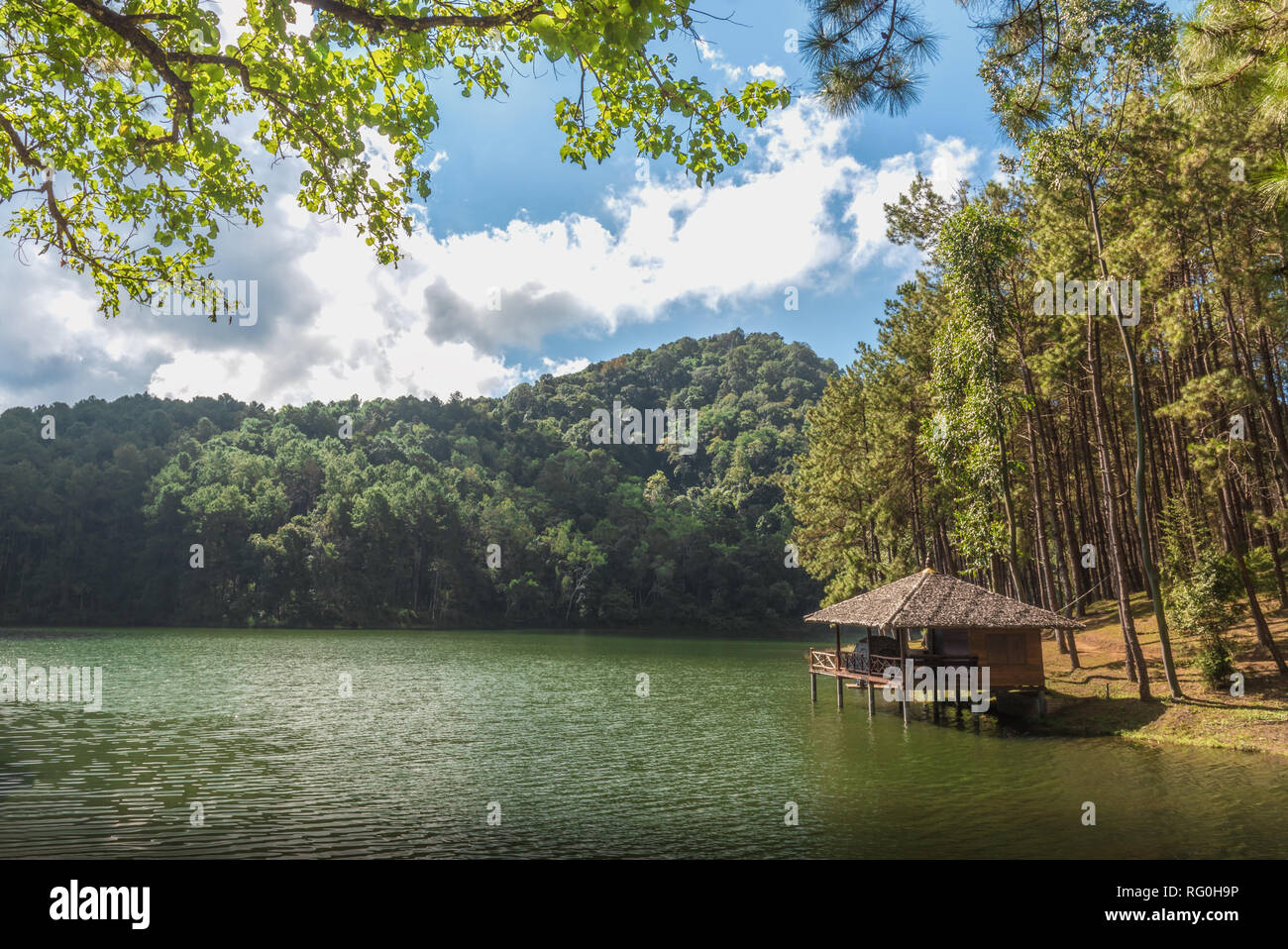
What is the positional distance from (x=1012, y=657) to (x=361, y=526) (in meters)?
74.1

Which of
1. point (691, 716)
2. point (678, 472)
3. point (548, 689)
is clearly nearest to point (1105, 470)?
point (691, 716)

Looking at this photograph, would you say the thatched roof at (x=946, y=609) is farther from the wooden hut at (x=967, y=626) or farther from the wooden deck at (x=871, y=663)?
the wooden deck at (x=871, y=663)

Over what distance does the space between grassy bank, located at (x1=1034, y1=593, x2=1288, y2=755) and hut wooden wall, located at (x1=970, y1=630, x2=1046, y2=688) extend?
106 centimetres

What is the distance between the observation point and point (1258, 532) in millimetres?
27391

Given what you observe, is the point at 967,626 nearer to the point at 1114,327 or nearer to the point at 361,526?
the point at 1114,327

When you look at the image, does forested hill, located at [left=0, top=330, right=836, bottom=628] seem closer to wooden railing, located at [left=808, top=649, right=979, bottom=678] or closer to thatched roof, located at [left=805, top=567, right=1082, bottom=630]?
wooden railing, located at [left=808, top=649, right=979, bottom=678]

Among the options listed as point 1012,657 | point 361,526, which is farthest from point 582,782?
point 361,526

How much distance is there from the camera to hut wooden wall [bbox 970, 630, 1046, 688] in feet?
70.9

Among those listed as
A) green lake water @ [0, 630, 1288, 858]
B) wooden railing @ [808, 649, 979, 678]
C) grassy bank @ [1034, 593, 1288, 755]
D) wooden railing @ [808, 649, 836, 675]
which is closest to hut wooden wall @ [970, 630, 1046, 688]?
wooden railing @ [808, 649, 979, 678]

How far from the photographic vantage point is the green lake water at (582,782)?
36.4ft

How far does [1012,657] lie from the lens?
21.8 metres

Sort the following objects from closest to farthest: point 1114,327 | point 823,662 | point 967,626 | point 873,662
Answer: point 967,626 < point 873,662 < point 1114,327 < point 823,662

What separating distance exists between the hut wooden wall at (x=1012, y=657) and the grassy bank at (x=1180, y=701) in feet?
3.47
